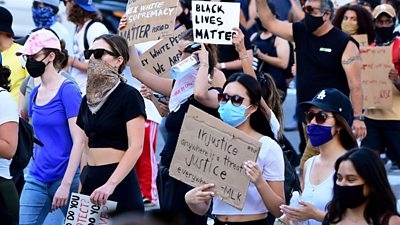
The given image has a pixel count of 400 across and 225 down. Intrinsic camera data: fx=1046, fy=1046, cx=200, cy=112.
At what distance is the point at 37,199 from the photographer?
709cm

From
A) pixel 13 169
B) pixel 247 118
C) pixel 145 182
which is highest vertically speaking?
pixel 247 118

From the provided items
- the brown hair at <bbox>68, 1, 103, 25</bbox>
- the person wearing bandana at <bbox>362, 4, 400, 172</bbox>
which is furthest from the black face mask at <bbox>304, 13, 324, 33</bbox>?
the brown hair at <bbox>68, 1, 103, 25</bbox>

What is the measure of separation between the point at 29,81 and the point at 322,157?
10.5 feet

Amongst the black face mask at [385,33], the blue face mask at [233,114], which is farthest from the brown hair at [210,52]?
the black face mask at [385,33]

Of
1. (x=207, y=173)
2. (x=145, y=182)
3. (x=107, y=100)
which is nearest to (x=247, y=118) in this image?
(x=207, y=173)

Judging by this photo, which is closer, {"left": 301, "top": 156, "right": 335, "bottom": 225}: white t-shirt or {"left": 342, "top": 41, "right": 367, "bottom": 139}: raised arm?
{"left": 301, "top": 156, "right": 335, "bottom": 225}: white t-shirt

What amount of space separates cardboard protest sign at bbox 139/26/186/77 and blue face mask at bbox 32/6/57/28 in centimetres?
200

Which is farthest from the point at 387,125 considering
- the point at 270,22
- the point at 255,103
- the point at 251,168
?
the point at 251,168

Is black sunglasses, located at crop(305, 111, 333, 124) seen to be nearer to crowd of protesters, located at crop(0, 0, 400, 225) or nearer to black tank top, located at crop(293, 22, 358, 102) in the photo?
crowd of protesters, located at crop(0, 0, 400, 225)

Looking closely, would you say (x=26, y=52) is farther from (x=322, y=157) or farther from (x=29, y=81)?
(x=322, y=157)

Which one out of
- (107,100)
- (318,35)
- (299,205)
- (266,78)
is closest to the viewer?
(299,205)

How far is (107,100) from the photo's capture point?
6.35 metres

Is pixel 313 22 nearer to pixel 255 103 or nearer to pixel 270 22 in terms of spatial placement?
pixel 270 22

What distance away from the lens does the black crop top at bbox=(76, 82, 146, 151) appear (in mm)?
6277
